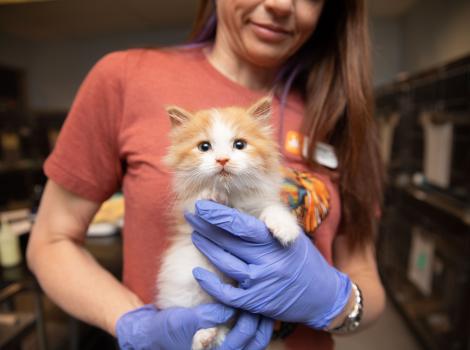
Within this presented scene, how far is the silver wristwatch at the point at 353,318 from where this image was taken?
0.97m

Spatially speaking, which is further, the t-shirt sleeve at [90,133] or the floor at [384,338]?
the floor at [384,338]

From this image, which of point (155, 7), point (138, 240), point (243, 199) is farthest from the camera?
point (155, 7)

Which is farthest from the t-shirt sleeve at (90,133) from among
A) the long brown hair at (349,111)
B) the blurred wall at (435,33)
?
the blurred wall at (435,33)

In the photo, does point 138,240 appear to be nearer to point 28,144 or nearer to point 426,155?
point 426,155

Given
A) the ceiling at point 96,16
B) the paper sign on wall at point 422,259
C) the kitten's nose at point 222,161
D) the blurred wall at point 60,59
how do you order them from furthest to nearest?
the blurred wall at point 60,59
the ceiling at point 96,16
the paper sign on wall at point 422,259
the kitten's nose at point 222,161

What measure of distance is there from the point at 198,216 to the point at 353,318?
57 cm

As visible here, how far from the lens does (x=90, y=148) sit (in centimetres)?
98

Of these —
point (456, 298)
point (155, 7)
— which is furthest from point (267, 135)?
point (155, 7)

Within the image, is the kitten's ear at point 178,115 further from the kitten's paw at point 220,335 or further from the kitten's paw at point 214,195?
the kitten's paw at point 220,335

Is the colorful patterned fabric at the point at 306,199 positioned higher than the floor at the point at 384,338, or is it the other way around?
the colorful patterned fabric at the point at 306,199

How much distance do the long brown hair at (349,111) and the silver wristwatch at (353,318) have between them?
0.19 meters

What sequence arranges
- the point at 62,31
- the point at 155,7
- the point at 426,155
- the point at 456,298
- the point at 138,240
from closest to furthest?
the point at 138,240, the point at 456,298, the point at 426,155, the point at 155,7, the point at 62,31

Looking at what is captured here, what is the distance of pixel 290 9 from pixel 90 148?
70 cm

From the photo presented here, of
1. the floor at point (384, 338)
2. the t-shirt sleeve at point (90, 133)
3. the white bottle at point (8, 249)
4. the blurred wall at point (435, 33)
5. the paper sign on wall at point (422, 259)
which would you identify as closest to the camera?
the t-shirt sleeve at point (90, 133)
